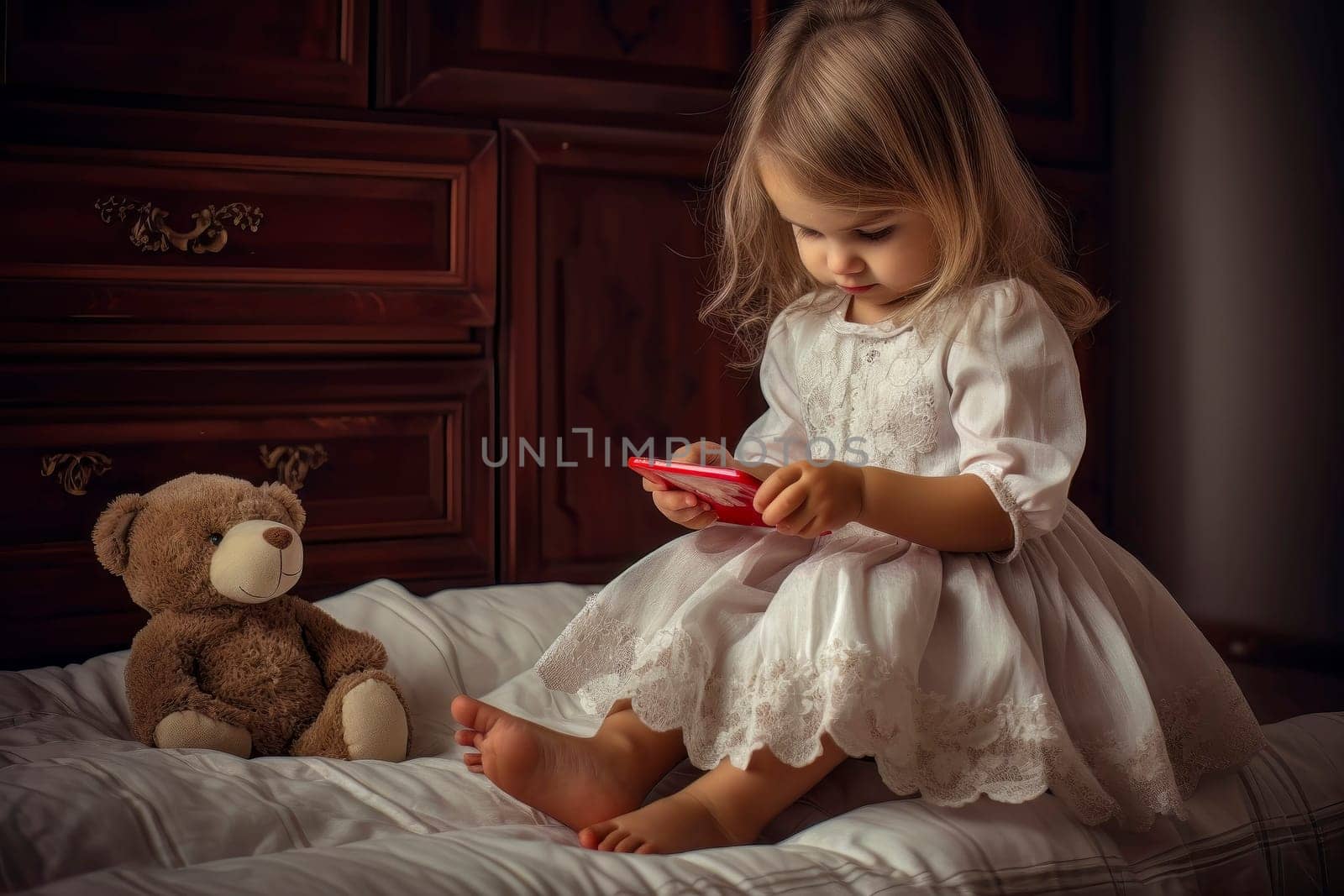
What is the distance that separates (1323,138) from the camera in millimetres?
1588

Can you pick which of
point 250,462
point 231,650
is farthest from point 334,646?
point 250,462

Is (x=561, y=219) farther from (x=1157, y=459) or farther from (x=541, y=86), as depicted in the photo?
(x=1157, y=459)

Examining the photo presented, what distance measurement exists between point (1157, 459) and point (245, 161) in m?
1.34

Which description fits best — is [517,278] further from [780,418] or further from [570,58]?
[780,418]

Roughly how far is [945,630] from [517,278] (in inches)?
30.8

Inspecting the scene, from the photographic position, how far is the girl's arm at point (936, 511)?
32.7 inches

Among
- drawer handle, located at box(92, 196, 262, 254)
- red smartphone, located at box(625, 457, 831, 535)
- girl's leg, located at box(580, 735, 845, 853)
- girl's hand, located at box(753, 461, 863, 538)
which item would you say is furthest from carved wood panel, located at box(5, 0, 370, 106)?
girl's leg, located at box(580, 735, 845, 853)

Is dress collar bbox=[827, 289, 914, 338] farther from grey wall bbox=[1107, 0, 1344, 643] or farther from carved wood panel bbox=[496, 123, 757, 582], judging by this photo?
grey wall bbox=[1107, 0, 1344, 643]

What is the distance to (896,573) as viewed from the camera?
32.6 inches

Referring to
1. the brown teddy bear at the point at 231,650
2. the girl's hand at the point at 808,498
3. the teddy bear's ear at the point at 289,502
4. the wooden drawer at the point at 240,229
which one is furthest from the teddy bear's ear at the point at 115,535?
the girl's hand at the point at 808,498

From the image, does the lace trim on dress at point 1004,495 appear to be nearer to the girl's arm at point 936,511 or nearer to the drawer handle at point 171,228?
the girl's arm at point 936,511

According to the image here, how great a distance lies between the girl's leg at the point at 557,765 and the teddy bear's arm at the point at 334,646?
0.68 ft

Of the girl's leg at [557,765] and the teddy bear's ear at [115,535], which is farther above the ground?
the teddy bear's ear at [115,535]

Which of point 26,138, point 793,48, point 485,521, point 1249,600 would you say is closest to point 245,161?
point 26,138
